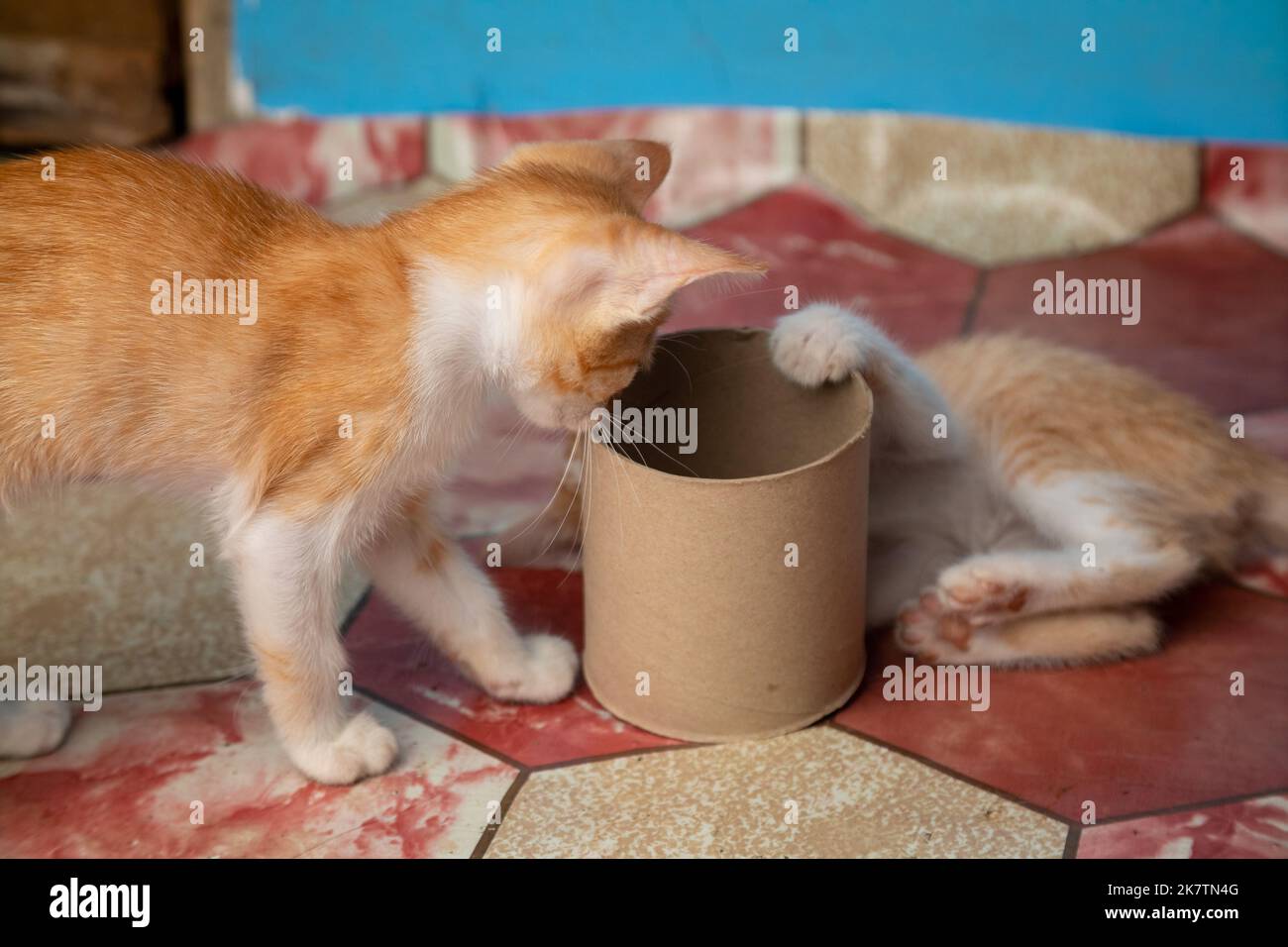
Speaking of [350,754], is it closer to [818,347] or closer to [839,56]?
[818,347]

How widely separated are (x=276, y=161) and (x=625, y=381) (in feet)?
5.95

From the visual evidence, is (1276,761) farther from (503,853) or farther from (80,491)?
(80,491)

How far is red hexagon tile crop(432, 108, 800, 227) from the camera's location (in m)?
2.79

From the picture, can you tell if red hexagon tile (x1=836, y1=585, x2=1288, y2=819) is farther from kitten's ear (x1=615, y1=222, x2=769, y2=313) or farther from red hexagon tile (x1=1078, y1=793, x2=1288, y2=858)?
kitten's ear (x1=615, y1=222, x2=769, y2=313)

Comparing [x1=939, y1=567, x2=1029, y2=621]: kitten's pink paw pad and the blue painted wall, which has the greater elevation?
the blue painted wall

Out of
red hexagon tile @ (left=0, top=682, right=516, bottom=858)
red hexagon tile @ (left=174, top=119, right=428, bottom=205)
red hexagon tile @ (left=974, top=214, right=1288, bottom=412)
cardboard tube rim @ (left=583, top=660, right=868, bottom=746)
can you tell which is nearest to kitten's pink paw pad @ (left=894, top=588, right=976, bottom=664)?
cardboard tube rim @ (left=583, top=660, right=868, bottom=746)

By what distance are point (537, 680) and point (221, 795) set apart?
0.37m

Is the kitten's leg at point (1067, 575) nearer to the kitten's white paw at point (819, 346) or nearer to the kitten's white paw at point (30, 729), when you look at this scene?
the kitten's white paw at point (819, 346)

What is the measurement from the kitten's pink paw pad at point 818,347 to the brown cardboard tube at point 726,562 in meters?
0.03

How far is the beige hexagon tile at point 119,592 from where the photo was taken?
1.72 metres

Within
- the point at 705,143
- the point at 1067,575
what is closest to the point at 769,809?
the point at 1067,575
